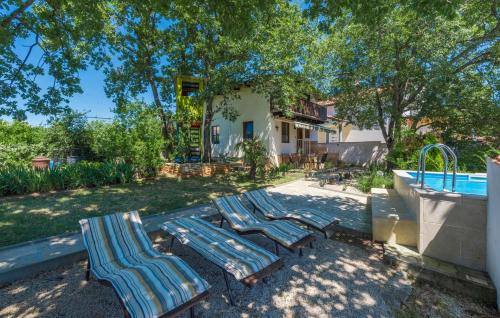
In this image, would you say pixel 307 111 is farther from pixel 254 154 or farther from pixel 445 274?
pixel 445 274

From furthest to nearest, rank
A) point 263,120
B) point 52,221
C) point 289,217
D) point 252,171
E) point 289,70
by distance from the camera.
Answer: point 263,120, point 252,171, point 289,70, point 52,221, point 289,217

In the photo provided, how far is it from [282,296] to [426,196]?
11.1 ft

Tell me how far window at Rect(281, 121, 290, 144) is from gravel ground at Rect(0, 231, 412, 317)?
17.1 m

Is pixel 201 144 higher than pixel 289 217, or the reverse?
pixel 201 144

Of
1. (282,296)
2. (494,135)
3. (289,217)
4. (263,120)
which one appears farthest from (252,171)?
(494,135)

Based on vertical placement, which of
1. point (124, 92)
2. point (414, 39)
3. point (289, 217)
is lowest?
point (289, 217)

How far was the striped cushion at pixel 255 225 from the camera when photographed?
14.7 feet

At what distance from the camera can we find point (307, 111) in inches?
844

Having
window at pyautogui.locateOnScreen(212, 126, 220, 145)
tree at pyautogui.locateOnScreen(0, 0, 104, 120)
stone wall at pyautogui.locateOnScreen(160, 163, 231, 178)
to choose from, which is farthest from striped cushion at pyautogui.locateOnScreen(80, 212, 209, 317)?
window at pyautogui.locateOnScreen(212, 126, 220, 145)

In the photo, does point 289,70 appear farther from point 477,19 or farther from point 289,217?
point 289,217

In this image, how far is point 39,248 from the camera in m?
4.70

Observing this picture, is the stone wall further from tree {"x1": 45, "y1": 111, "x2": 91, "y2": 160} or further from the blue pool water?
the blue pool water

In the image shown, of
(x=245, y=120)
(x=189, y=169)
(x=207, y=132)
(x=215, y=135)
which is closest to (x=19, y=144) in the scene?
(x=189, y=169)

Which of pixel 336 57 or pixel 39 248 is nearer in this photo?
pixel 39 248
